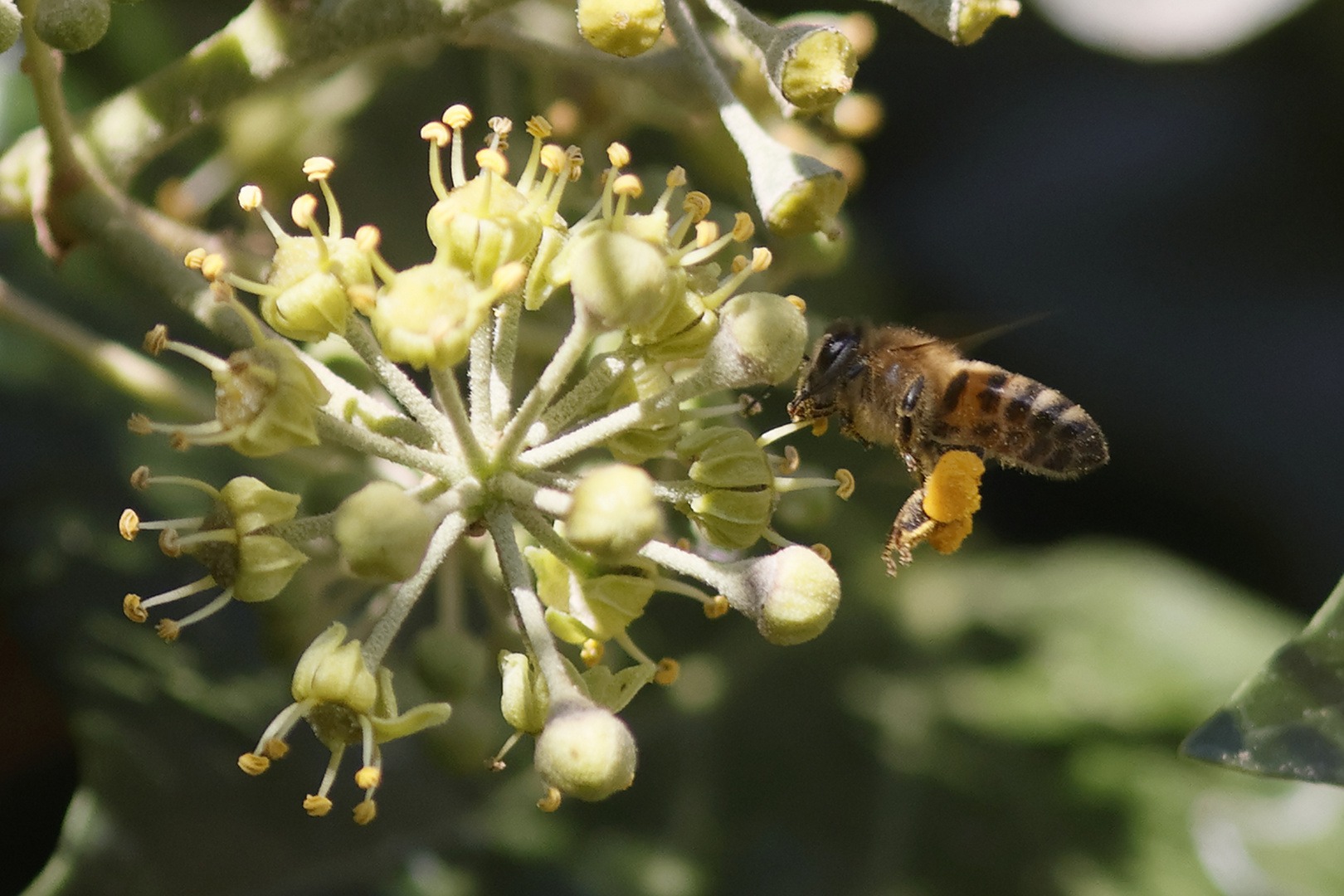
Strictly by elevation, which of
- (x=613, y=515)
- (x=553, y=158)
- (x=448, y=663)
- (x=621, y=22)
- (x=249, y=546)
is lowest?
(x=448, y=663)

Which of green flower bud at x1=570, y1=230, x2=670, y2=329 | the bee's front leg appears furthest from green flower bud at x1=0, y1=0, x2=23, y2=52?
the bee's front leg

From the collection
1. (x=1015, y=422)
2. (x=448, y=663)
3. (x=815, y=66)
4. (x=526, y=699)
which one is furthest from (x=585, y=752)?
(x=1015, y=422)

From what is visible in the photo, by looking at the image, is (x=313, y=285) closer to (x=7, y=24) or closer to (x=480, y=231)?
(x=480, y=231)

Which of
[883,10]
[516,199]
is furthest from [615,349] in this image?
[883,10]

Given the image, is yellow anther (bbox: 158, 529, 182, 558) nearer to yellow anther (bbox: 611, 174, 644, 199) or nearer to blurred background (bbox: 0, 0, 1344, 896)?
yellow anther (bbox: 611, 174, 644, 199)

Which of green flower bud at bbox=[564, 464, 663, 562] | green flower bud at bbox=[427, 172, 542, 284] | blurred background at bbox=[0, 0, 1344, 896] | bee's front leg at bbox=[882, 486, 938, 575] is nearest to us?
green flower bud at bbox=[564, 464, 663, 562]

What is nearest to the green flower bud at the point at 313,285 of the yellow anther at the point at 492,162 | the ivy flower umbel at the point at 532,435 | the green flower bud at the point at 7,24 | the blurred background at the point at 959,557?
the ivy flower umbel at the point at 532,435

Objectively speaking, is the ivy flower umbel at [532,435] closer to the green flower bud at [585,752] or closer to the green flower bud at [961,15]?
the green flower bud at [585,752]
